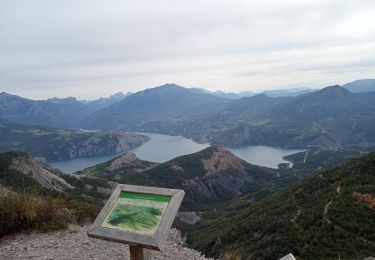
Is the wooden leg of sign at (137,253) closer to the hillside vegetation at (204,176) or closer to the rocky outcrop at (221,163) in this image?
the hillside vegetation at (204,176)

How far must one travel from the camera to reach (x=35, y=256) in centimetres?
946

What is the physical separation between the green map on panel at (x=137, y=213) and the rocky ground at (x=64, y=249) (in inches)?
153

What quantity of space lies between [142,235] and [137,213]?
54 centimetres

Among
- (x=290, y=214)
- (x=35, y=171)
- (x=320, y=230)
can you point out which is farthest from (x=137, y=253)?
(x=35, y=171)

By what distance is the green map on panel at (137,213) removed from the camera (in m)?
5.95

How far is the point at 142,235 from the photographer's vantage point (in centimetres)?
578

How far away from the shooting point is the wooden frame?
18.7 feet

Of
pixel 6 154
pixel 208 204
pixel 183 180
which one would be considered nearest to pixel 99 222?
pixel 6 154

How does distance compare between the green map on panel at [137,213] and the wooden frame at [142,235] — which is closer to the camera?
the wooden frame at [142,235]

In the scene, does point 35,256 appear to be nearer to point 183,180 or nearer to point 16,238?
point 16,238

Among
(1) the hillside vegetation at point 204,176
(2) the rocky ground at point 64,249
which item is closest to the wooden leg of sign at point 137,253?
(2) the rocky ground at point 64,249

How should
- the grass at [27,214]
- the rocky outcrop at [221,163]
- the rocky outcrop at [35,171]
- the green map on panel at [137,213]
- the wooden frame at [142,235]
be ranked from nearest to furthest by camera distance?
the wooden frame at [142,235], the green map on panel at [137,213], the grass at [27,214], the rocky outcrop at [35,171], the rocky outcrop at [221,163]

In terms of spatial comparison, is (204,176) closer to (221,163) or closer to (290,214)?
(221,163)

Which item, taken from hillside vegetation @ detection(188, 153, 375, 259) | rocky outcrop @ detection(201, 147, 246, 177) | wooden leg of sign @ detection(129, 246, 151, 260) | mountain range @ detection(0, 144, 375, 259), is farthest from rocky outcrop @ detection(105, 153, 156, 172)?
wooden leg of sign @ detection(129, 246, 151, 260)
